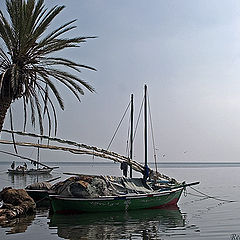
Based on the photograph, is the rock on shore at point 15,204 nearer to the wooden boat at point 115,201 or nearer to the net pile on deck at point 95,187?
the wooden boat at point 115,201

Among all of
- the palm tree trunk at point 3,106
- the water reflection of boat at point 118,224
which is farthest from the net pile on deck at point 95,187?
the palm tree trunk at point 3,106

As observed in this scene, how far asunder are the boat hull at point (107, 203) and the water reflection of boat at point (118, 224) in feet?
1.11

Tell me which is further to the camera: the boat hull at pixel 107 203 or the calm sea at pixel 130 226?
the boat hull at pixel 107 203

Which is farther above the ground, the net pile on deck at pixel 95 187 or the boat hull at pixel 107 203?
the net pile on deck at pixel 95 187

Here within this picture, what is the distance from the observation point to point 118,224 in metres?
20.9

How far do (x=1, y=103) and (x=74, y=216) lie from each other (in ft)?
31.5

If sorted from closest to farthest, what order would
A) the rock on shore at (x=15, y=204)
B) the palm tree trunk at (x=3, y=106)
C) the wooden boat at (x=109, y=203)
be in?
the palm tree trunk at (x=3, y=106)
the rock on shore at (x=15, y=204)
the wooden boat at (x=109, y=203)

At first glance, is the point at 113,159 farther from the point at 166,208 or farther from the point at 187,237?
the point at 187,237

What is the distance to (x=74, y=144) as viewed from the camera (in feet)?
75.7

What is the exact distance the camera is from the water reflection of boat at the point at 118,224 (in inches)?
718

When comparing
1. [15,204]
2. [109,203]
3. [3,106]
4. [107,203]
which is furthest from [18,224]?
[3,106]

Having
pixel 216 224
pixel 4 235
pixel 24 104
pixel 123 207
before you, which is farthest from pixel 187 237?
pixel 24 104

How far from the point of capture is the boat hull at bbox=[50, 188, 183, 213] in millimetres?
22391

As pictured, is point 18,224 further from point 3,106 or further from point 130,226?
point 3,106
